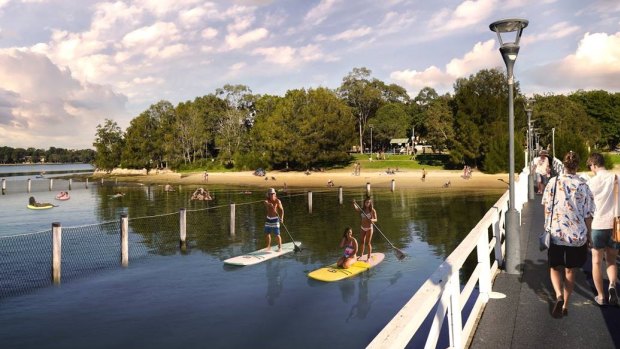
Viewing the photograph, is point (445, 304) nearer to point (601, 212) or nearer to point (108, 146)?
point (601, 212)

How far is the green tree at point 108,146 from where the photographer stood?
389ft

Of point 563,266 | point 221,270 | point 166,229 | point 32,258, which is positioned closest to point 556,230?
point 563,266

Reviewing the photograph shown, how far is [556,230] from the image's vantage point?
6395mm

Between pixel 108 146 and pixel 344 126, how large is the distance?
69.9 meters

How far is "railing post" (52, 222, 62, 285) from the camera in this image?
578 inches

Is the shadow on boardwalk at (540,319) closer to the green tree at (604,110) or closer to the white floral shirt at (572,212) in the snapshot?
the white floral shirt at (572,212)

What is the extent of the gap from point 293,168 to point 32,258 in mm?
64409

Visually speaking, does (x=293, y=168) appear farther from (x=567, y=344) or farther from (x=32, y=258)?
(x=567, y=344)

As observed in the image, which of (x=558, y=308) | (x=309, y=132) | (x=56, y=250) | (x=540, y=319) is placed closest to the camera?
(x=540, y=319)

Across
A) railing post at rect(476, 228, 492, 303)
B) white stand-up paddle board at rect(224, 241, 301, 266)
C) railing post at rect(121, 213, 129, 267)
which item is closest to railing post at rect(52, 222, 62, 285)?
railing post at rect(121, 213, 129, 267)

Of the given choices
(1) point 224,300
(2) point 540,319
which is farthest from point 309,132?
(2) point 540,319

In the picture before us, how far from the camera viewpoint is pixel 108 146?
121 meters

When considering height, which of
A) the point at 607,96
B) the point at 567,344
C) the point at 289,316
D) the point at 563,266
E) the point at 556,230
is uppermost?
the point at 607,96

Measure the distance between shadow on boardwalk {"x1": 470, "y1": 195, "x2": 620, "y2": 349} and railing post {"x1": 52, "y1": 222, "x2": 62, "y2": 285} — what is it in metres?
12.8
